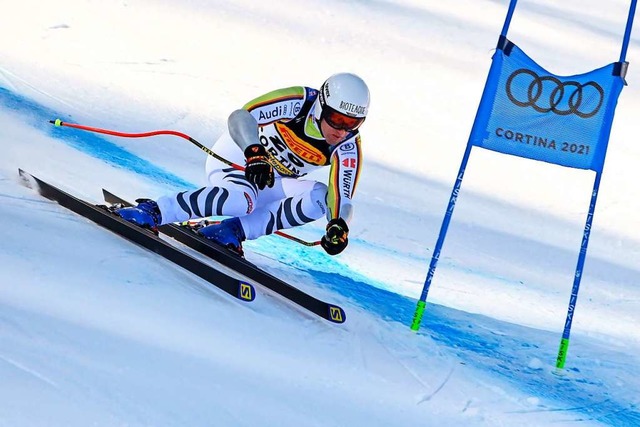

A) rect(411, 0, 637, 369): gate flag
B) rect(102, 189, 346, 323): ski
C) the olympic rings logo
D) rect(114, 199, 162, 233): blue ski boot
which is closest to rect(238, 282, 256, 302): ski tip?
rect(102, 189, 346, 323): ski

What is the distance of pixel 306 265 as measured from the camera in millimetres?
6242

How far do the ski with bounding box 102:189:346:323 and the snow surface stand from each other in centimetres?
9

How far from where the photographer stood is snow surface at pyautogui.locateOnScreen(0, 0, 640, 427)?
359 centimetres

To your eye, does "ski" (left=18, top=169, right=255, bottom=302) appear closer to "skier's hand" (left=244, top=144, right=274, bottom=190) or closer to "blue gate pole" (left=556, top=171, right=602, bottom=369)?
"skier's hand" (left=244, top=144, right=274, bottom=190)

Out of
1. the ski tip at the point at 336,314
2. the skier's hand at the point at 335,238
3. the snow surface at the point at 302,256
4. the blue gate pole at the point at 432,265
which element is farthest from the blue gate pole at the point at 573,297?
the skier's hand at the point at 335,238

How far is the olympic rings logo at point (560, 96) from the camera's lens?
5.13 m

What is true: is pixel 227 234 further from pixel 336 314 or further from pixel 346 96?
pixel 346 96

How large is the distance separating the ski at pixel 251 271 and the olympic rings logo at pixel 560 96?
4.69 feet

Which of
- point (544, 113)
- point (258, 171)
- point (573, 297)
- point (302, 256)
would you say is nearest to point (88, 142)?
point (302, 256)

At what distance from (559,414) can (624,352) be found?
62.3 inches

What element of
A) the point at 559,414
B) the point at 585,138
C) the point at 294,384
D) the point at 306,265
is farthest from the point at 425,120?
the point at 294,384

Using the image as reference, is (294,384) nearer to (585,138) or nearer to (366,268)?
(585,138)

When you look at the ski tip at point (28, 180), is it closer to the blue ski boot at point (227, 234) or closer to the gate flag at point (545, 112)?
the blue ski boot at point (227, 234)

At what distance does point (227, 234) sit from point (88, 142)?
243cm
